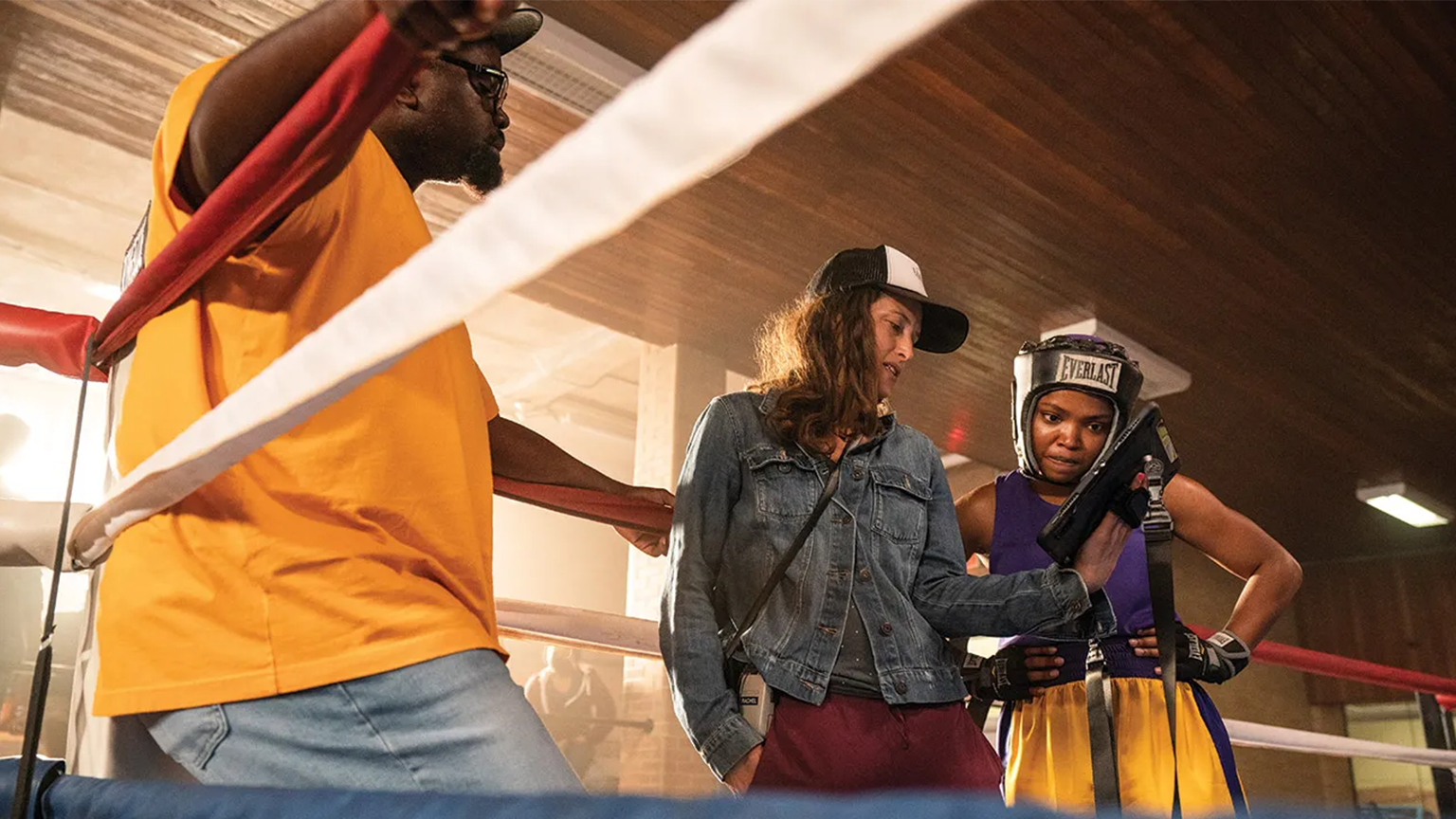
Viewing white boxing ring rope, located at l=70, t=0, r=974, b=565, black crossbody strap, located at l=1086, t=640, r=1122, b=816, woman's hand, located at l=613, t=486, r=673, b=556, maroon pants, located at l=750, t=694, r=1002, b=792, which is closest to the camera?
white boxing ring rope, located at l=70, t=0, r=974, b=565

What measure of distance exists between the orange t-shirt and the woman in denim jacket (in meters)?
0.51

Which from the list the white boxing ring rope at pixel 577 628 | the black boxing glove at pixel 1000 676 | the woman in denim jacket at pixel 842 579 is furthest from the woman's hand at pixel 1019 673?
the white boxing ring rope at pixel 577 628

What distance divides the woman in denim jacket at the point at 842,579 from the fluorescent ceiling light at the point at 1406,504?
7.74m

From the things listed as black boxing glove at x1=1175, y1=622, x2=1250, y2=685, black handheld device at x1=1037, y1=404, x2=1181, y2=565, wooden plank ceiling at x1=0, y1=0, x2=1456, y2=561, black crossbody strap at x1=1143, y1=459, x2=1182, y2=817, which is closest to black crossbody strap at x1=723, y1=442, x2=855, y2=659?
black handheld device at x1=1037, y1=404, x2=1181, y2=565

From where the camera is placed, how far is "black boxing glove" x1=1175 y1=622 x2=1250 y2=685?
1758 mm

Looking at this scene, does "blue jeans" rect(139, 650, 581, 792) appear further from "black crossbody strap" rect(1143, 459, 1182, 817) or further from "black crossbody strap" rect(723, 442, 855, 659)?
"black crossbody strap" rect(1143, 459, 1182, 817)

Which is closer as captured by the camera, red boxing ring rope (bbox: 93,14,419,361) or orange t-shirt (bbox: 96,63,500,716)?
red boxing ring rope (bbox: 93,14,419,361)

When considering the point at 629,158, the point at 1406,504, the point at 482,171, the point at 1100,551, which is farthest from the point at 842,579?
the point at 1406,504

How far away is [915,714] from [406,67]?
1.03 metres

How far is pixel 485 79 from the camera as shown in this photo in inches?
45.9

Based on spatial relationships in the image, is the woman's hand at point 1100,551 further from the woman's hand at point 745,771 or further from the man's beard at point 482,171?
the man's beard at point 482,171

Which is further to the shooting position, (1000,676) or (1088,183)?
(1088,183)

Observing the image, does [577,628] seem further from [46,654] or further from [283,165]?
[283,165]

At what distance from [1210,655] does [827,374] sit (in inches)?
32.8
